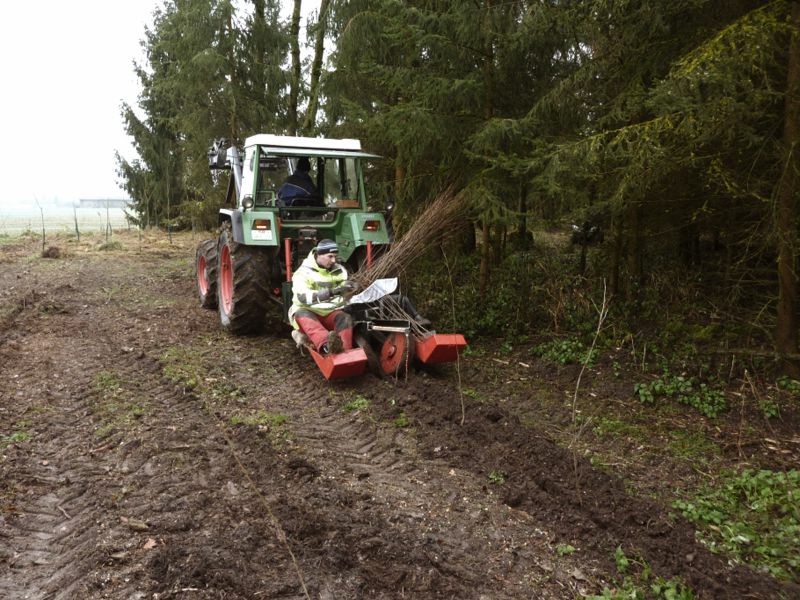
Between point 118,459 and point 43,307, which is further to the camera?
point 43,307

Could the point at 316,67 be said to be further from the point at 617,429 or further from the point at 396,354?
the point at 617,429

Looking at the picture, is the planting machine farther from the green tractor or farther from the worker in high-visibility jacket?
the worker in high-visibility jacket

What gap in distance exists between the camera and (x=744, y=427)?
4.66 meters

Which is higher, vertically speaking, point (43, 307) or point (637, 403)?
point (43, 307)

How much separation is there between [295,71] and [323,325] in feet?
28.6

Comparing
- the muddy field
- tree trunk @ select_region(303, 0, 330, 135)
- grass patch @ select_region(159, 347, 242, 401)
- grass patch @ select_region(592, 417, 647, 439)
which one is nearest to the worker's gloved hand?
the muddy field

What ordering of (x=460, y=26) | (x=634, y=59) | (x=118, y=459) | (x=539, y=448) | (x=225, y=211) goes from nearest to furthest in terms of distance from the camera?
1. (x=118, y=459)
2. (x=539, y=448)
3. (x=634, y=59)
4. (x=460, y=26)
5. (x=225, y=211)

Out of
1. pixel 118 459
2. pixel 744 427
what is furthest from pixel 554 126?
pixel 118 459

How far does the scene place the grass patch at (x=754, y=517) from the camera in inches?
122

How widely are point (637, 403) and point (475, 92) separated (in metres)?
3.78

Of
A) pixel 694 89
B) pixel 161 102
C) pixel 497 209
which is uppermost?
pixel 161 102

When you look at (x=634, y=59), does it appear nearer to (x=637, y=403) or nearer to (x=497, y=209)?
(x=497, y=209)

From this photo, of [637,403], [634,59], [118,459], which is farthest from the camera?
[634,59]

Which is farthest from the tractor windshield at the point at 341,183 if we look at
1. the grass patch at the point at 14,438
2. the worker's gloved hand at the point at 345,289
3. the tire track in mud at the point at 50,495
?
the grass patch at the point at 14,438
